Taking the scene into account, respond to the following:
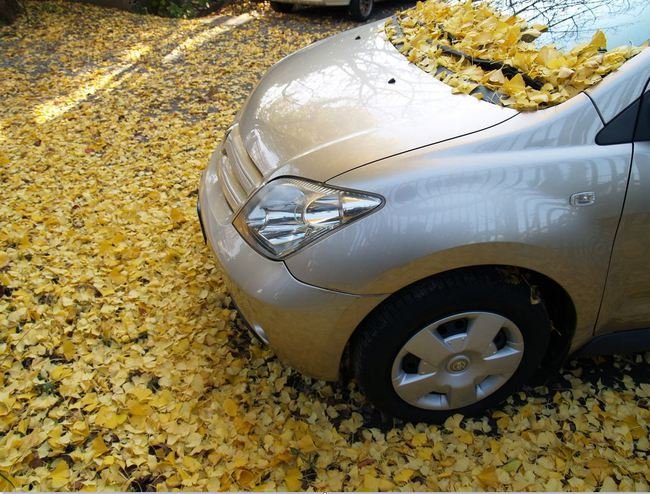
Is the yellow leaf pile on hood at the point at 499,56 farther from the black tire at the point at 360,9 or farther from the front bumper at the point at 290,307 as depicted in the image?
the black tire at the point at 360,9

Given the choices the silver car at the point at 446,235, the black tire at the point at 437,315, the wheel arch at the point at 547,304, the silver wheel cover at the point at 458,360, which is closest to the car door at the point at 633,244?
the silver car at the point at 446,235

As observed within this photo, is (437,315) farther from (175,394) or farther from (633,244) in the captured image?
(175,394)

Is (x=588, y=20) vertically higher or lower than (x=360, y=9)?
higher

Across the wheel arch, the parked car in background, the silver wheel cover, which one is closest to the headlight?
the wheel arch

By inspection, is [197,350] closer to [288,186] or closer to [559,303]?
[288,186]

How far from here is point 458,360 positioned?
6.14ft

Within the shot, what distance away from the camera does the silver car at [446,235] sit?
161cm

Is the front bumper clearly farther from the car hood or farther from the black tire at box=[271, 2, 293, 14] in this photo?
the black tire at box=[271, 2, 293, 14]

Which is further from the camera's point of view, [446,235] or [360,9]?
[360,9]

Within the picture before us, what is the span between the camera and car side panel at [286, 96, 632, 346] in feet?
5.26

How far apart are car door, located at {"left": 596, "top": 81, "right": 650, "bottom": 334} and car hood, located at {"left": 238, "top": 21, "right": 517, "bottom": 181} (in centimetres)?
38

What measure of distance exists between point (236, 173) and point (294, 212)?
52 centimetres

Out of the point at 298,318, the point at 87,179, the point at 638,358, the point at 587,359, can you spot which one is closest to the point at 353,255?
the point at 298,318

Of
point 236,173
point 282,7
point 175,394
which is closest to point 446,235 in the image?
point 236,173
